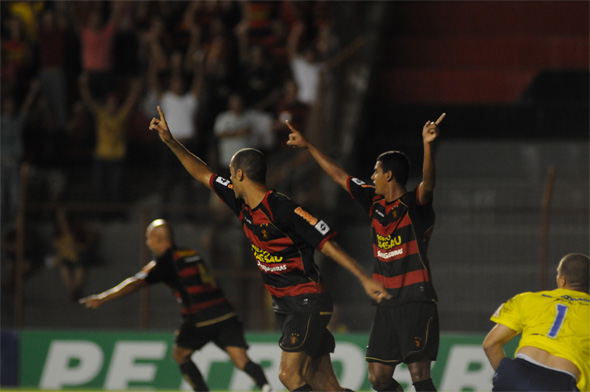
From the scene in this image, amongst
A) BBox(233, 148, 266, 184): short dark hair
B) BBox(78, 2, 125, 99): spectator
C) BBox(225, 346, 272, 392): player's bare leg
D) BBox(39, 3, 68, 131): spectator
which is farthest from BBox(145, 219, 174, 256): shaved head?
BBox(39, 3, 68, 131): spectator

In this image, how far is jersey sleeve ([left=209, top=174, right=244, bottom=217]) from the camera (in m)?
7.98

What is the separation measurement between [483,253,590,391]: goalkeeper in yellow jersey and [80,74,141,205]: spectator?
8728mm

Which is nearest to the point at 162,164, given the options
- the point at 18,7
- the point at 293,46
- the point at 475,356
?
the point at 293,46

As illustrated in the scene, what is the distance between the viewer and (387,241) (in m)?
7.93

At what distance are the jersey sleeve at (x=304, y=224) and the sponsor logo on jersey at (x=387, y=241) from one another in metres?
0.66

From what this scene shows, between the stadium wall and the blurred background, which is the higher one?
Answer: the blurred background

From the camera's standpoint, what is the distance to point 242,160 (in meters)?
7.66

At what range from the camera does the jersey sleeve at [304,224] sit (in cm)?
732

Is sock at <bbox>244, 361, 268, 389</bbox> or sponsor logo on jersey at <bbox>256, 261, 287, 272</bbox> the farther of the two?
sock at <bbox>244, 361, 268, 389</bbox>

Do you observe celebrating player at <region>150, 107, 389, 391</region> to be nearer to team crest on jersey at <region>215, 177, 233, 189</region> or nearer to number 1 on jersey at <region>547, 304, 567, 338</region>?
team crest on jersey at <region>215, 177, 233, 189</region>

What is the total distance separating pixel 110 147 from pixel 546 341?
9222mm

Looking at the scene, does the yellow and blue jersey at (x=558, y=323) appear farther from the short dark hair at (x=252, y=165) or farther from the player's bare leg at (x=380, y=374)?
the short dark hair at (x=252, y=165)

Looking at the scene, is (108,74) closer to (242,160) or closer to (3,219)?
(3,219)

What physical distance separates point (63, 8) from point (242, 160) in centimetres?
1041
